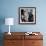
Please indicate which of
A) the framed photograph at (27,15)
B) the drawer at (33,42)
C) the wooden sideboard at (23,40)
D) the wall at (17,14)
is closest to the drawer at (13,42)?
the wooden sideboard at (23,40)

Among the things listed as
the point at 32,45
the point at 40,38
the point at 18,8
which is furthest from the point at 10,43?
the point at 18,8

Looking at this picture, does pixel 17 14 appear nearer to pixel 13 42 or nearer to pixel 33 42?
pixel 13 42

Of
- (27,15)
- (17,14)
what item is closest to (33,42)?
(27,15)

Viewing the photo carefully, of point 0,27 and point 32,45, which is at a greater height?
point 0,27

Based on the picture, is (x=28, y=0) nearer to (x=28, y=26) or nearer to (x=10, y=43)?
(x=28, y=26)

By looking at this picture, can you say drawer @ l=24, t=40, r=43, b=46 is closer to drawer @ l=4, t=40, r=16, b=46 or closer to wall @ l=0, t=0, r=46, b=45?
drawer @ l=4, t=40, r=16, b=46

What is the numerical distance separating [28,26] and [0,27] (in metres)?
0.94

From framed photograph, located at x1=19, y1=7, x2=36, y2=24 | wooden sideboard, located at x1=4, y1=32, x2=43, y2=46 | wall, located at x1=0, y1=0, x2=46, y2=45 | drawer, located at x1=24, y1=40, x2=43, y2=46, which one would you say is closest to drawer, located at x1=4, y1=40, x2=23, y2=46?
wooden sideboard, located at x1=4, y1=32, x2=43, y2=46

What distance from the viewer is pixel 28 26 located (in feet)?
15.0

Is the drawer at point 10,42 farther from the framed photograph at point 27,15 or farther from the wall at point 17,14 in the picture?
the framed photograph at point 27,15

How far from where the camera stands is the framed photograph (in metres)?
4.52

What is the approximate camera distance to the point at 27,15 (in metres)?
4.54

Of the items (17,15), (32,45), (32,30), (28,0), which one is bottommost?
(32,45)

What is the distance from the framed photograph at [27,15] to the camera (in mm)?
4516
